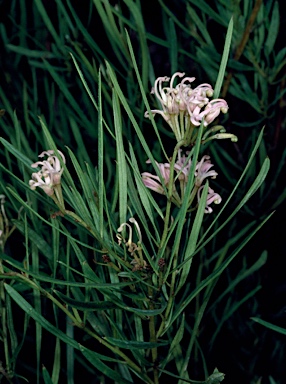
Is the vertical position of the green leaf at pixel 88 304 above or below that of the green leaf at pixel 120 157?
below

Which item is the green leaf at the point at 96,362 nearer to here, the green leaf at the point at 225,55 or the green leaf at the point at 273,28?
the green leaf at the point at 225,55

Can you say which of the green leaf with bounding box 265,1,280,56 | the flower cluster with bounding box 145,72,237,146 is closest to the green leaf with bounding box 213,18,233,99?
the flower cluster with bounding box 145,72,237,146

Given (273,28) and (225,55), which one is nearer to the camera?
(225,55)

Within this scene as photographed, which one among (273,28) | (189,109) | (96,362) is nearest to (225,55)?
(189,109)

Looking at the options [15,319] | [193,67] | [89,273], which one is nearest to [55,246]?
[89,273]

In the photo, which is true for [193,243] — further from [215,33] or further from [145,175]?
[215,33]

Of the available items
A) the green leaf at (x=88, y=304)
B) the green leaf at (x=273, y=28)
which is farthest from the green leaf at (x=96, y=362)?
the green leaf at (x=273, y=28)

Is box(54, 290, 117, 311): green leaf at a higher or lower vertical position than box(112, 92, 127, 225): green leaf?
lower

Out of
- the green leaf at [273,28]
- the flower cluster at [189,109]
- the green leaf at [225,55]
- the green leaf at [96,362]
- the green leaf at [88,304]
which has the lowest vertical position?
the green leaf at [96,362]

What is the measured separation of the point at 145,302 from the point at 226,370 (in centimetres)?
19

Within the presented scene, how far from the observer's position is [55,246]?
1.01 ft

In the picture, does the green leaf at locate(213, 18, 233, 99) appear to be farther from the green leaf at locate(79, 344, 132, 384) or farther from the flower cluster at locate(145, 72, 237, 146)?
the green leaf at locate(79, 344, 132, 384)

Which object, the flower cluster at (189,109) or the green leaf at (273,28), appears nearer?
the flower cluster at (189,109)

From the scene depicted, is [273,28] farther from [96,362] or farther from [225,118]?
[96,362]
